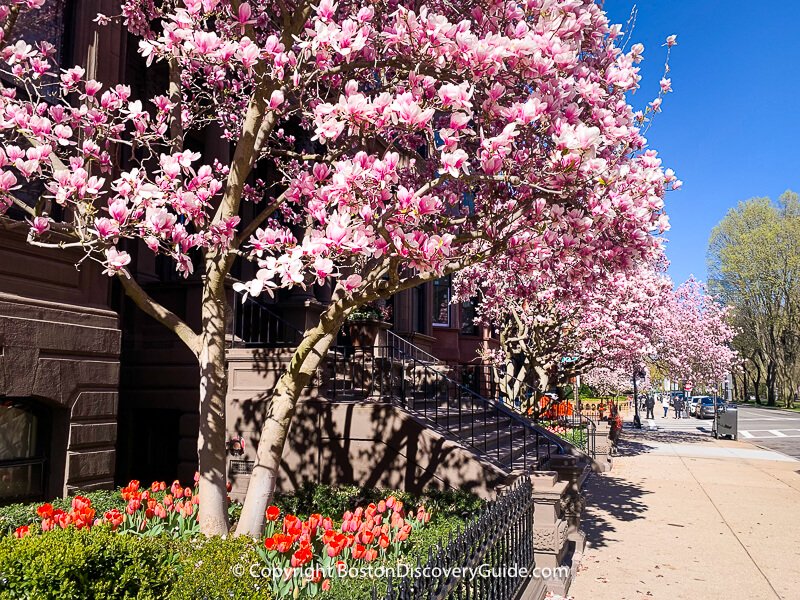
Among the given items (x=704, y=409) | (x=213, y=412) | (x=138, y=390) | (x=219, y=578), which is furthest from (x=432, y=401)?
(x=704, y=409)

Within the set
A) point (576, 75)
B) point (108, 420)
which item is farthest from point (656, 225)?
point (108, 420)

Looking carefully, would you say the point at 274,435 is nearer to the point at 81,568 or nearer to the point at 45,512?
the point at 45,512

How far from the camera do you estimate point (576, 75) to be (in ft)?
19.0

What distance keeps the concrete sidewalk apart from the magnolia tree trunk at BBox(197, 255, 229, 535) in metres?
4.04

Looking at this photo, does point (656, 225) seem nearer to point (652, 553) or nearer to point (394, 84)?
point (394, 84)

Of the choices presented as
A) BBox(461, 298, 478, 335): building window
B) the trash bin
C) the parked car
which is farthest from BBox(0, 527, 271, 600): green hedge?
the parked car

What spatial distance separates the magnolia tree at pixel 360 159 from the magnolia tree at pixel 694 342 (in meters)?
27.7

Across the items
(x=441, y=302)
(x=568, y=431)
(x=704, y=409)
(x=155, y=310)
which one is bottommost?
(x=704, y=409)

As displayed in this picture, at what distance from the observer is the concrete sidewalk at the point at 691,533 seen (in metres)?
7.37

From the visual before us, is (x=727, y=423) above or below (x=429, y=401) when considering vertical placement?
below

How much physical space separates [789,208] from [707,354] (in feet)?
91.1

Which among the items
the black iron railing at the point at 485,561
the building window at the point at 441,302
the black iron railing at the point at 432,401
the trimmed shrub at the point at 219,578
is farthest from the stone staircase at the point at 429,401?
the building window at the point at 441,302

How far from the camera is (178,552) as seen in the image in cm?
493

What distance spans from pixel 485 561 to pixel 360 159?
332 cm
